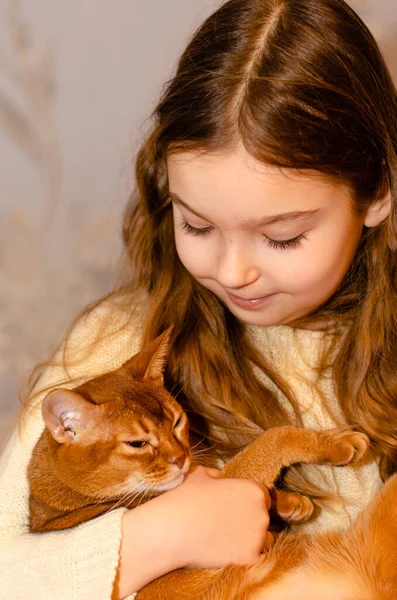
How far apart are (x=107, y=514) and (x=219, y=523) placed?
0.18m

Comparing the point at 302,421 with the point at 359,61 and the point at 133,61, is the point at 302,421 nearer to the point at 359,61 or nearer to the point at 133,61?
the point at 359,61

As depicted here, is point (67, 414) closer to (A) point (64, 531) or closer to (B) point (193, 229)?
(A) point (64, 531)

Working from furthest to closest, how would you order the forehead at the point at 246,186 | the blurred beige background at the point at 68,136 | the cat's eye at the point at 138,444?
the blurred beige background at the point at 68,136 → the cat's eye at the point at 138,444 → the forehead at the point at 246,186

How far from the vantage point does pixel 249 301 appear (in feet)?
4.50

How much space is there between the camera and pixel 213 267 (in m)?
1.32

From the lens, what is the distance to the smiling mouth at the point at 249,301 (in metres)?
1.36

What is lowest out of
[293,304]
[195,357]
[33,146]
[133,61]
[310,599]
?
[310,599]

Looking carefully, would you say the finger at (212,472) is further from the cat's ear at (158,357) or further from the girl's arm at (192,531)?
the cat's ear at (158,357)

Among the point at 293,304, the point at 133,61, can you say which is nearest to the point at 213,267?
the point at 293,304

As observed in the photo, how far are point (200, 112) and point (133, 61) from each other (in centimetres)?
56

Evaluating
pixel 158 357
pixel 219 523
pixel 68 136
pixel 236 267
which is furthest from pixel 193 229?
pixel 68 136

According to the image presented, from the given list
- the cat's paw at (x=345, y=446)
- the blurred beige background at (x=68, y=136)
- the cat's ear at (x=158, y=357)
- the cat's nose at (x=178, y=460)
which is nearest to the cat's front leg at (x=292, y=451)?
the cat's paw at (x=345, y=446)

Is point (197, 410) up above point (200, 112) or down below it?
below

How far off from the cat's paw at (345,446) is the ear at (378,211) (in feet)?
1.19
